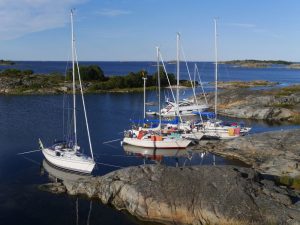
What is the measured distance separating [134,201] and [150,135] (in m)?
20.4

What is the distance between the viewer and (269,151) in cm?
4275

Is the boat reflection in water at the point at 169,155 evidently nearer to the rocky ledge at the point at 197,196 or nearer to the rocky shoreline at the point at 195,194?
the rocky shoreline at the point at 195,194

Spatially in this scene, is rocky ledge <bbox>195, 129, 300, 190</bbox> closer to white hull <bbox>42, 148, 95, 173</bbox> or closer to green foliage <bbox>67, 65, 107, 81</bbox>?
white hull <bbox>42, 148, 95, 173</bbox>

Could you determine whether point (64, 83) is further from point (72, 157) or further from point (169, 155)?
point (72, 157)

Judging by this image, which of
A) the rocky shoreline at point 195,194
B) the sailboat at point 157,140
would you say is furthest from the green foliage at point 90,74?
the rocky shoreline at point 195,194

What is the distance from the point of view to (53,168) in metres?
39.8

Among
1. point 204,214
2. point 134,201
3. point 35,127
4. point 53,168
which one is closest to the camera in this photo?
point 204,214

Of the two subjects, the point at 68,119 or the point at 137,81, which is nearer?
the point at 68,119

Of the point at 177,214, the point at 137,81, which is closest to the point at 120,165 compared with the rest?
the point at 177,214

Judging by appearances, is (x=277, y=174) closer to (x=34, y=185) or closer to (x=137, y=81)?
(x=34, y=185)

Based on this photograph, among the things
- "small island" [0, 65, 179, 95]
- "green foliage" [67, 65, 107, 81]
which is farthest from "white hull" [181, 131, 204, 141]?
"green foliage" [67, 65, 107, 81]

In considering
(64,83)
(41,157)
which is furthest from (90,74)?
(41,157)

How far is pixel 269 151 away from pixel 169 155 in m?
10.5

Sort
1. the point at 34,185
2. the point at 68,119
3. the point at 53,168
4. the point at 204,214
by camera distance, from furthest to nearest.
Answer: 1. the point at 68,119
2. the point at 53,168
3. the point at 34,185
4. the point at 204,214
